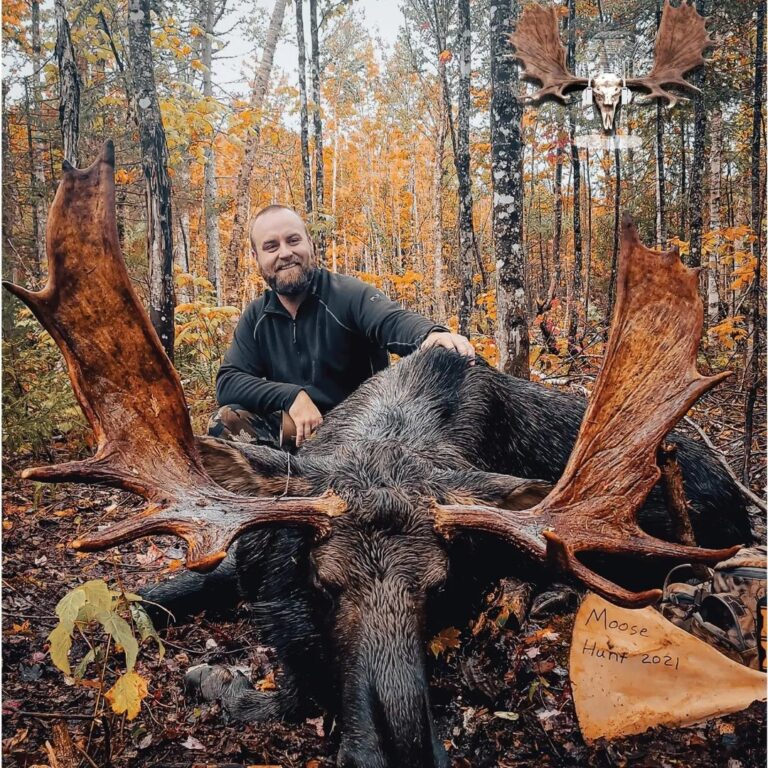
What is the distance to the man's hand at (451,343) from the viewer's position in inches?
127

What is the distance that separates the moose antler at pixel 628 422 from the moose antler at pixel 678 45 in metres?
4.31

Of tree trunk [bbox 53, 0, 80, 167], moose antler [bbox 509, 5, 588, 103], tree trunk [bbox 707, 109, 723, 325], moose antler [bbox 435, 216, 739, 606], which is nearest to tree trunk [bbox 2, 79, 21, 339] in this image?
tree trunk [bbox 53, 0, 80, 167]

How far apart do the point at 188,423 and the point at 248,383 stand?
1.99 metres

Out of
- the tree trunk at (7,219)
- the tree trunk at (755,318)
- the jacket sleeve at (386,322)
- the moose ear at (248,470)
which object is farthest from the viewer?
the tree trunk at (7,219)

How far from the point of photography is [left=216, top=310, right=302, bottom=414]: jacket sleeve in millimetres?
3811

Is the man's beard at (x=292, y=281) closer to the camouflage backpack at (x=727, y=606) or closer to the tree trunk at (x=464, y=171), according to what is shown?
the camouflage backpack at (x=727, y=606)

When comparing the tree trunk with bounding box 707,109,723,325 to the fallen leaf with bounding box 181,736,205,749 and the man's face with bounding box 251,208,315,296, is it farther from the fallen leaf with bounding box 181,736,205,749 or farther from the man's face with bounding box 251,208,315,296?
the fallen leaf with bounding box 181,736,205,749

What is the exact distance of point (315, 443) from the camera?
3.17 meters

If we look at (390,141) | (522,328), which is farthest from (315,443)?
(390,141)

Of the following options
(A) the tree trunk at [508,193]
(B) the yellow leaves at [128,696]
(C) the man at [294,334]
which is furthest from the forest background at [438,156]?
(B) the yellow leaves at [128,696]

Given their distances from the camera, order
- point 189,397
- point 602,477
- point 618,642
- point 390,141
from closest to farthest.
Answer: point 602,477 → point 618,642 → point 189,397 → point 390,141

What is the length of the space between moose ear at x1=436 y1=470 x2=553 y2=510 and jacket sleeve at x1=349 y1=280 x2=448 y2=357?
139 cm

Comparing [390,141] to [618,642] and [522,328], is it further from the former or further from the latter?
[618,642]

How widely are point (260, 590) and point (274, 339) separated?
2178 millimetres
